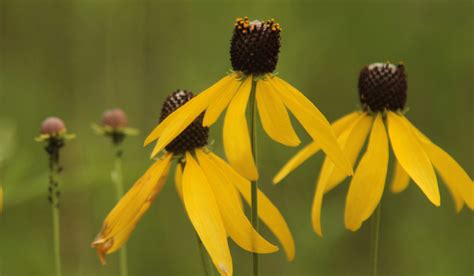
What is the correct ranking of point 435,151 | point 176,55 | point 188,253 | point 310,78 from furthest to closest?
point 176,55 → point 310,78 → point 188,253 → point 435,151

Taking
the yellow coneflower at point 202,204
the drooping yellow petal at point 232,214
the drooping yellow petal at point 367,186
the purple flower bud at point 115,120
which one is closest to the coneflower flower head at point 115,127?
the purple flower bud at point 115,120

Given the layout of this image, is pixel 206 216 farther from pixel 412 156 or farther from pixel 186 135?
pixel 412 156

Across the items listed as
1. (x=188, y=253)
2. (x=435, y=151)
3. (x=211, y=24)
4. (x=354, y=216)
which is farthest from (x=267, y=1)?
(x=354, y=216)

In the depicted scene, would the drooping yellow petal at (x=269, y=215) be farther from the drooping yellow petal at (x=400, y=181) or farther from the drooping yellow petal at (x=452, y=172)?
the drooping yellow petal at (x=400, y=181)

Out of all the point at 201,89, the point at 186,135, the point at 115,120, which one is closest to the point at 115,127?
the point at 115,120

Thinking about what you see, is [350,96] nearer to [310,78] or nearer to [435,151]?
[310,78]
